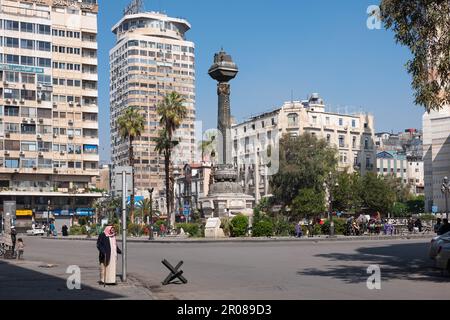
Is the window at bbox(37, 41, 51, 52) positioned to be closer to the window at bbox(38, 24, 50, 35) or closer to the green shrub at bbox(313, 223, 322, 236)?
the window at bbox(38, 24, 50, 35)

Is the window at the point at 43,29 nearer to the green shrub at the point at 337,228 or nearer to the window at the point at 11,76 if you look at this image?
the window at the point at 11,76

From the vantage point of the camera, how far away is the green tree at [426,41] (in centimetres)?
1722

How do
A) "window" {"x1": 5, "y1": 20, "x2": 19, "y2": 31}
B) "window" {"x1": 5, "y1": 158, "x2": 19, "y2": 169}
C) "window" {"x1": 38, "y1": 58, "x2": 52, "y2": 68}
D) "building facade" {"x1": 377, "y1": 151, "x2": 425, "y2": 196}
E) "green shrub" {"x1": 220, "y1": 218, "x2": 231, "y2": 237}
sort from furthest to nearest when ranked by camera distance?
"building facade" {"x1": 377, "y1": 151, "x2": 425, "y2": 196} → "window" {"x1": 38, "y1": 58, "x2": 52, "y2": 68} → "window" {"x1": 5, "y1": 20, "x2": 19, "y2": 31} → "window" {"x1": 5, "y1": 158, "x2": 19, "y2": 169} → "green shrub" {"x1": 220, "y1": 218, "x2": 231, "y2": 237}

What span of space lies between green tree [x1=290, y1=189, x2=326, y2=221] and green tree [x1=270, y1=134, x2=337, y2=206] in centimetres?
638

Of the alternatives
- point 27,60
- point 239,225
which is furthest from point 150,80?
point 239,225

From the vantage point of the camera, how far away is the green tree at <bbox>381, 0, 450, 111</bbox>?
17.2 metres

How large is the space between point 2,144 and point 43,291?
74608mm

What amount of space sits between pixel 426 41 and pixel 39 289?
40.5 ft

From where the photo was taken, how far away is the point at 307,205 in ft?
241

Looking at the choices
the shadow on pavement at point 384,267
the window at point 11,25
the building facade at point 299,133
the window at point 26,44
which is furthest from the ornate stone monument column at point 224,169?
the building facade at point 299,133

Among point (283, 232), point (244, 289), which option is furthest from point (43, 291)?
point (283, 232)

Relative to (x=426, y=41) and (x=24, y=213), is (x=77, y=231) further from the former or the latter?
(x=426, y=41)

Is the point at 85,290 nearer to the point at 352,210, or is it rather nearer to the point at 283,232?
the point at 283,232

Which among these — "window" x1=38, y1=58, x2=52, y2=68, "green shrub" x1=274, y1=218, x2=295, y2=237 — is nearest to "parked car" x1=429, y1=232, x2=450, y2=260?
"green shrub" x1=274, y1=218, x2=295, y2=237
